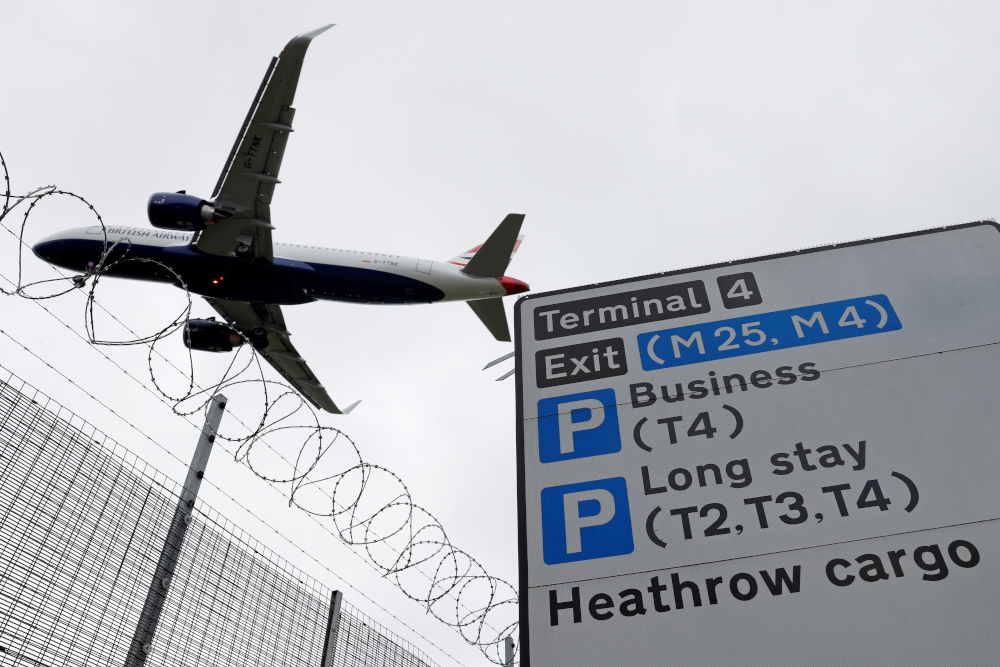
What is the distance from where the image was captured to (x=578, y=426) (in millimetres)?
5602

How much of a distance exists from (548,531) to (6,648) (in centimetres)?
798

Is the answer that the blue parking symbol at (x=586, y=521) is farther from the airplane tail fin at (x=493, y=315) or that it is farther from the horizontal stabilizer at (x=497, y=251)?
the airplane tail fin at (x=493, y=315)

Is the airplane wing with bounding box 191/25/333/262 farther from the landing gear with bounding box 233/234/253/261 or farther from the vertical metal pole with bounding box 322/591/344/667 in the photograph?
the vertical metal pole with bounding box 322/591/344/667

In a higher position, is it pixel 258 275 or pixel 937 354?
pixel 258 275

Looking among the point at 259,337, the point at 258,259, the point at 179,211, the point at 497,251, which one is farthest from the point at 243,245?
the point at 497,251

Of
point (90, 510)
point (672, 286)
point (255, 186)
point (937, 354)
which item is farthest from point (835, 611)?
point (255, 186)

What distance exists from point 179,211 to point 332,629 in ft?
60.1

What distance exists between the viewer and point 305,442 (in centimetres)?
1454

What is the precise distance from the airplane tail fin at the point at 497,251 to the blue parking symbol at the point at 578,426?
81.5 ft

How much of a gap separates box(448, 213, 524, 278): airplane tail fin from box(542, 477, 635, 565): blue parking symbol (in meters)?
25.5

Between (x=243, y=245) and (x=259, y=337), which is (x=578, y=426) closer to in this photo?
(x=243, y=245)

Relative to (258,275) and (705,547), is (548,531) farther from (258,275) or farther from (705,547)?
(258,275)

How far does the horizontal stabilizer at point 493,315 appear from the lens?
33.0 m

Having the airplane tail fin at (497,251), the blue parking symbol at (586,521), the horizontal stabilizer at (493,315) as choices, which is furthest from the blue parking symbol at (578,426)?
the horizontal stabilizer at (493,315)
